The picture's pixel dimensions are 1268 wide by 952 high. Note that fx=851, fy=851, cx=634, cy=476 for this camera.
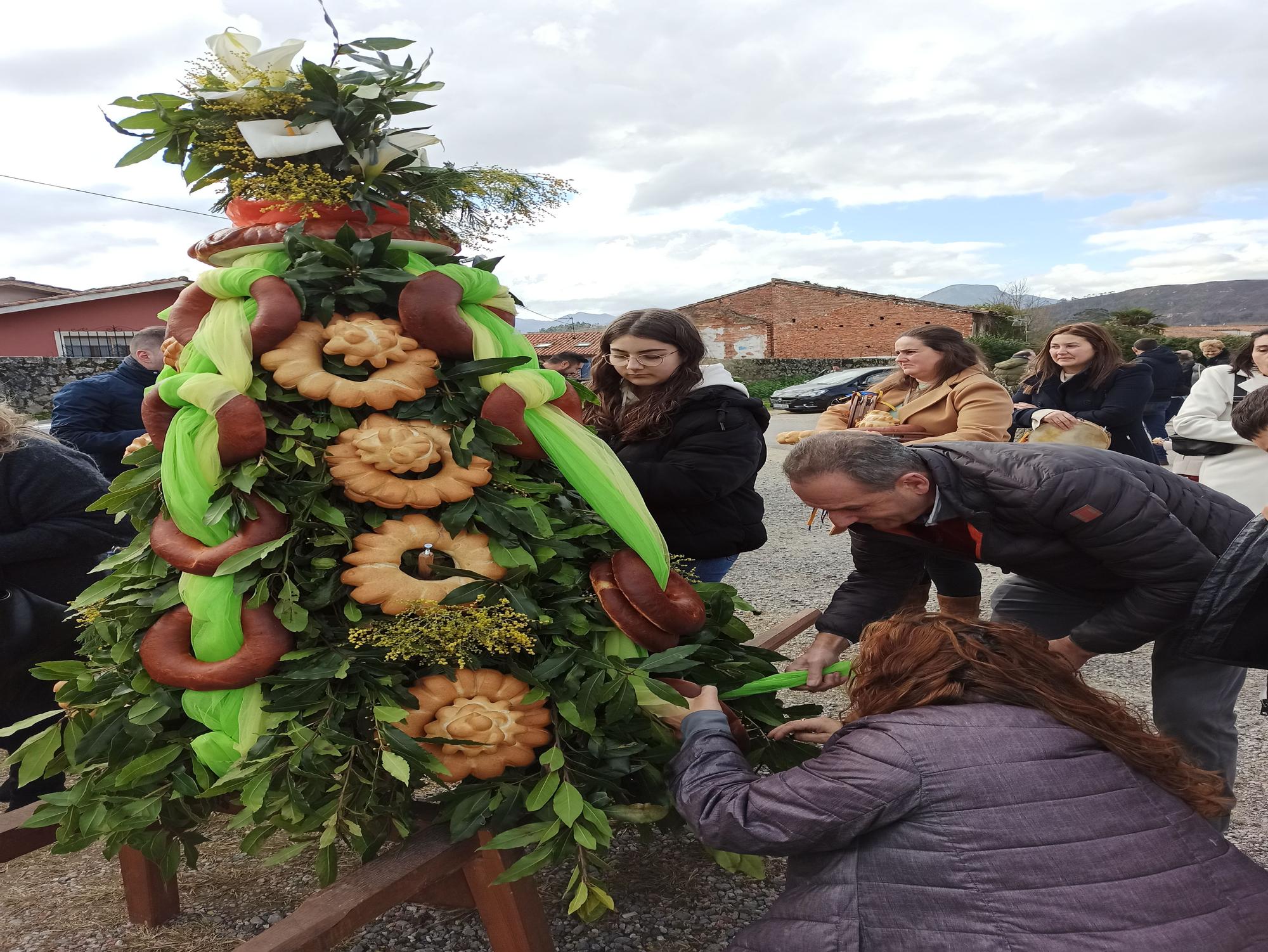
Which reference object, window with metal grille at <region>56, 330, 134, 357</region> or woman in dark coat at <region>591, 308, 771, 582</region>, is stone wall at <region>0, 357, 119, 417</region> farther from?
woman in dark coat at <region>591, 308, 771, 582</region>

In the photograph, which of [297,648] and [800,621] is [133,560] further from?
[800,621]

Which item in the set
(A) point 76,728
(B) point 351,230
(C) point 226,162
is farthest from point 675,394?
(A) point 76,728

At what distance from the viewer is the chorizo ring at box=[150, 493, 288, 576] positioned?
1.69 metres

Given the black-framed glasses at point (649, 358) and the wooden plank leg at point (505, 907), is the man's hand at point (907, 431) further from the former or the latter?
the wooden plank leg at point (505, 907)

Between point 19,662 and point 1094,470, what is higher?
point 1094,470

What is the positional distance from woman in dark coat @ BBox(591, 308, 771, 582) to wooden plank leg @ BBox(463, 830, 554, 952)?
3.40 ft

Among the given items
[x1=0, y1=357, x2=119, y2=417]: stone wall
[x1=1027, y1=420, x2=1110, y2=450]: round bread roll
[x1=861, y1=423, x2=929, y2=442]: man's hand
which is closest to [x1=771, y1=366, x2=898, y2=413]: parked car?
[x1=0, y1=357, x2=119, y2=417]: stone wall

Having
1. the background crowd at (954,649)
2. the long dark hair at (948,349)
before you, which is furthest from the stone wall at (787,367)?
the background crowd at (954,649)

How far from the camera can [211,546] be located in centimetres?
172

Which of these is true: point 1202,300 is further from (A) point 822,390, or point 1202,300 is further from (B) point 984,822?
(B) point 984,822

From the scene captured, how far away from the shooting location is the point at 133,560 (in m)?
1.89

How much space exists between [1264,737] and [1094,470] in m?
2.38

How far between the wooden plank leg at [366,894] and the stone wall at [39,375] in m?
14.5

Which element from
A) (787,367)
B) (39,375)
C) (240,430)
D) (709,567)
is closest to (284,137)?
(240,430)
